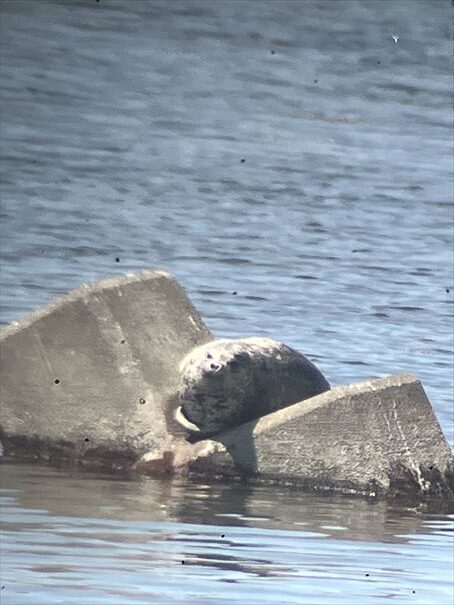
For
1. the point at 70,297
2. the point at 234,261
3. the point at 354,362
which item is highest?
the point at 70,297

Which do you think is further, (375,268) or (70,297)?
(375,268)

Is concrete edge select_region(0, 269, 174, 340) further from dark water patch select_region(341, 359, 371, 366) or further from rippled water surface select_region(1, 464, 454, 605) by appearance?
dark water patch select_region(341, 359, 371, 366)

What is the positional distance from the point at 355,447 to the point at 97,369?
1.23 metres

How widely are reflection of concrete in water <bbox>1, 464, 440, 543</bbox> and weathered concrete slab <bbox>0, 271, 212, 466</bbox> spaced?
331 mm

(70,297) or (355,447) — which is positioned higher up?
(70,297)

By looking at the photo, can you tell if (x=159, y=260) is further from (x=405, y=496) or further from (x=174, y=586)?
(x=174, y=586)

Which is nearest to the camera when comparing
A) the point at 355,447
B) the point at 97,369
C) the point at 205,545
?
the point at 205,545

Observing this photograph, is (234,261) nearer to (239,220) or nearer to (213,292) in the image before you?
(213,292)

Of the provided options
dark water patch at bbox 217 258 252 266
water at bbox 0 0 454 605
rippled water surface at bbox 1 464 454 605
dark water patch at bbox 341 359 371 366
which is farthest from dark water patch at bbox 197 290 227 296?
rippled water surface at bbox 1 464 454 605

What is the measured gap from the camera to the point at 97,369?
9.60 m

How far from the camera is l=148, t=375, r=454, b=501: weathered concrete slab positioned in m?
9.12

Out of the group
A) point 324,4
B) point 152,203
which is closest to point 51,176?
point 152,203

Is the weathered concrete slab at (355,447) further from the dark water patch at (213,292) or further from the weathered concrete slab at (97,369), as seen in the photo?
the dark water patch at (213,292)

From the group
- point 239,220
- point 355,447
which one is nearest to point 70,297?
point 355,447
